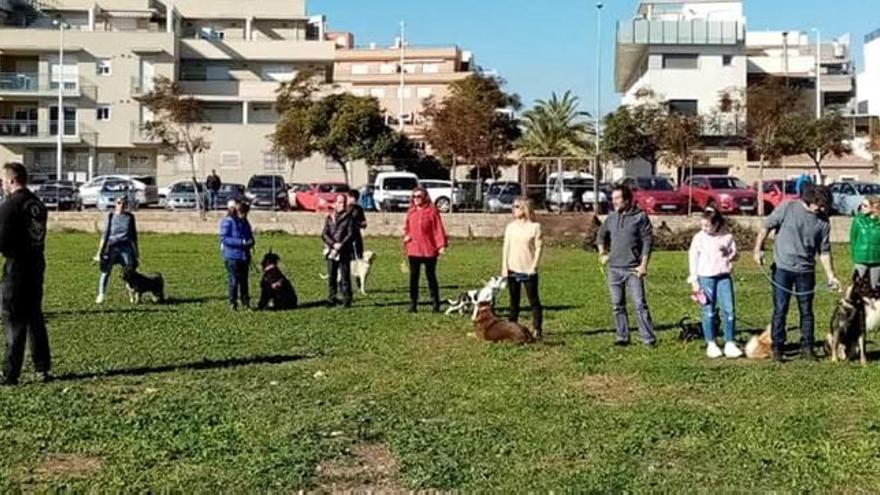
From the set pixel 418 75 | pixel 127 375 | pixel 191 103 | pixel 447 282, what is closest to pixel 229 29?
pixel 191 103

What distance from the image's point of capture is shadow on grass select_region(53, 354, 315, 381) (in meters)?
10.8

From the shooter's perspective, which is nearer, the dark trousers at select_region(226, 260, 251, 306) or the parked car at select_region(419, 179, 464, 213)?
the dark trousers at select_region(226, 260, 251, 306)

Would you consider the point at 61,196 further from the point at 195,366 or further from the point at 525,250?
the point at 195,366

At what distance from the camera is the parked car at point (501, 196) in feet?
147

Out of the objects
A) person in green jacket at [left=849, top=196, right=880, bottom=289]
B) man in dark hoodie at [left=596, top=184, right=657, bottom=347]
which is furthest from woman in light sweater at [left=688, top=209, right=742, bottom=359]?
person in green jacket at [left=849, top=196, right=880, bottom=289]

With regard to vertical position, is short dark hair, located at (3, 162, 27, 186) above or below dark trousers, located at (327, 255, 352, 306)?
above

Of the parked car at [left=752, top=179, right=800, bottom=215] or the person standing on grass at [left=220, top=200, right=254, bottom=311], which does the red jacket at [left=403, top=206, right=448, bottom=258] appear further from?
the parked car at [left=752, top=179, right=800, bottom=215]

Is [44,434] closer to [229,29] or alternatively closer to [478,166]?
[478,166]

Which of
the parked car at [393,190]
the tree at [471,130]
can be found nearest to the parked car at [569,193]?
the parked car at [393,190]

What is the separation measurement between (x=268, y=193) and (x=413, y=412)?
142 feet

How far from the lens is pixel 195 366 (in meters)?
11.5

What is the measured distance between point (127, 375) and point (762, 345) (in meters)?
6.63

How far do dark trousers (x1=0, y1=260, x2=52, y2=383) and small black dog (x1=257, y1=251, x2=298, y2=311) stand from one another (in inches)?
257

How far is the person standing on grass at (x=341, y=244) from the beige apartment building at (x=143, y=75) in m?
49.2
